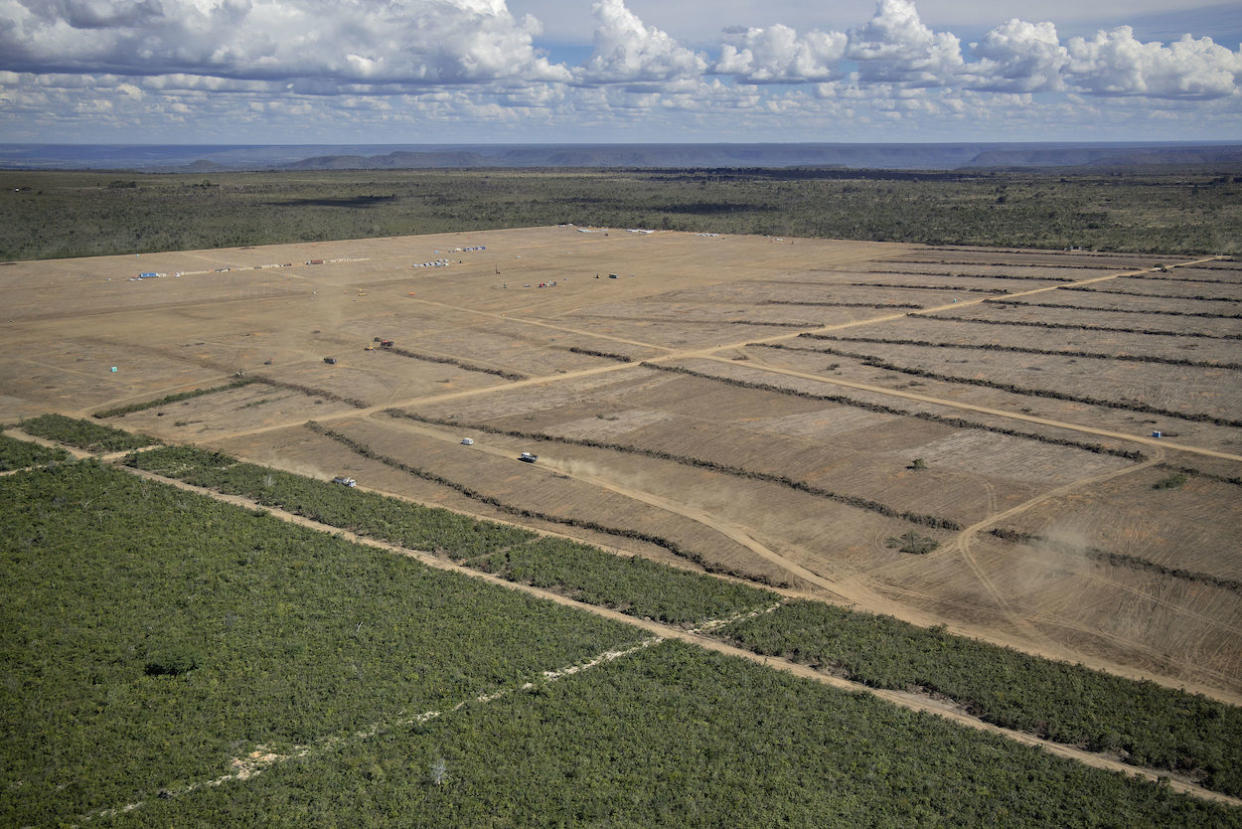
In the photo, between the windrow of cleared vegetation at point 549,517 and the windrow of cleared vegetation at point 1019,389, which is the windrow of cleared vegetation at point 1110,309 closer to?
the windrow of cleared vegetation at point 1019,389

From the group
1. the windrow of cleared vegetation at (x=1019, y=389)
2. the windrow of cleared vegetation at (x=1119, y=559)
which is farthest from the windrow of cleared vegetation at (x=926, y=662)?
the windrow of cleared vegetation at (x=1019, y=389)

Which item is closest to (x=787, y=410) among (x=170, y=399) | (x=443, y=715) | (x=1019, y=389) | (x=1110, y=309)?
(x=1019, y=389)

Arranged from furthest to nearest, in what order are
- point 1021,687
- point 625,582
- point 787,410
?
point 787,410 → point 625,582 → point 1021,687

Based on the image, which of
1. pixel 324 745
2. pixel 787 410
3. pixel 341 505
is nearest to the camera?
pixel 324 745

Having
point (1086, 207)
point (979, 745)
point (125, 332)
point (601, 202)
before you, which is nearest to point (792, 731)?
point (979, 745)

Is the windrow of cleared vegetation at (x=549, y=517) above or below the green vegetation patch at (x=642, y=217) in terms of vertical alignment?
below

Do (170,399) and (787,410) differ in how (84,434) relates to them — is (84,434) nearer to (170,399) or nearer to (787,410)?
(170,399)
